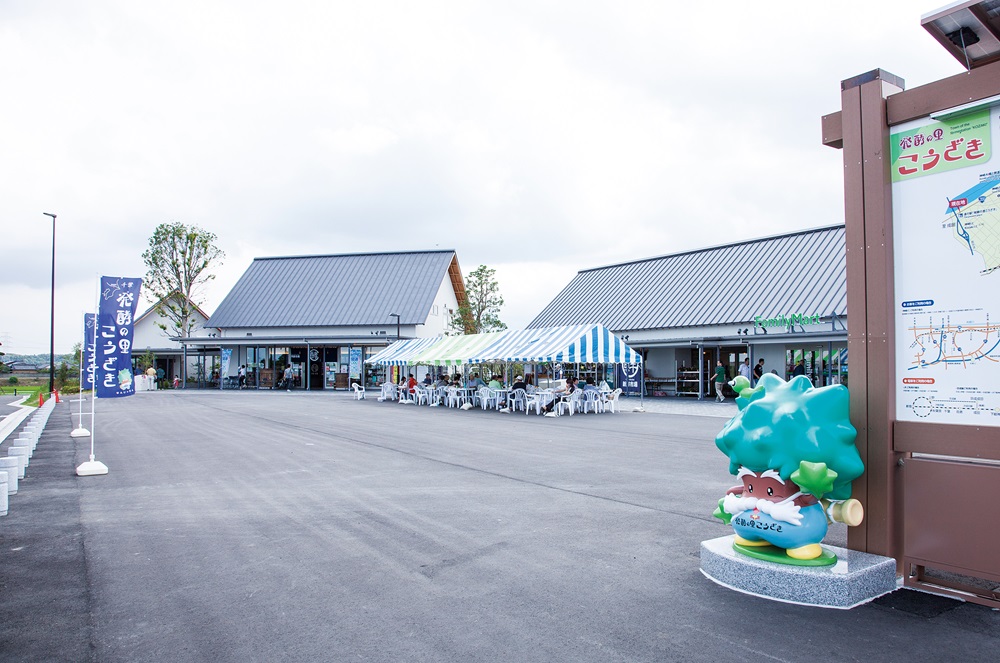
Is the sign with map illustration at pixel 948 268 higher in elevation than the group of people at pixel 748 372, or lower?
higher

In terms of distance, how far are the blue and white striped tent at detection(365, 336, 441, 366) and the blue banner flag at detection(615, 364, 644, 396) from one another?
8.49 meters

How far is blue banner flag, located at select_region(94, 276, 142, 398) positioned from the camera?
1069 centimetres

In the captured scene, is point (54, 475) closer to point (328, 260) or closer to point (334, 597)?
point (334, 597)

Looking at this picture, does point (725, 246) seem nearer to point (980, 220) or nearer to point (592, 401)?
point (592, 401)

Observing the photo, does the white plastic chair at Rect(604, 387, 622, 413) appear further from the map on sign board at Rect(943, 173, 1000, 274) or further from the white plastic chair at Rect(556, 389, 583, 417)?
the map on sign board at Rect(943, 173, 1000, 274)

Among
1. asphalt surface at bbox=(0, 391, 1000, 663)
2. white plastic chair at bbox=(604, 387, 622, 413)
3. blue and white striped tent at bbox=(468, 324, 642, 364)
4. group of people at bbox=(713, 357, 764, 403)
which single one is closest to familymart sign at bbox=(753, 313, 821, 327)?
group of people at bbox=(713, 357, 764, 403)

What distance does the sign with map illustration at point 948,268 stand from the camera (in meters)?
4.22

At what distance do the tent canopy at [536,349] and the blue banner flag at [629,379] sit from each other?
704 cm

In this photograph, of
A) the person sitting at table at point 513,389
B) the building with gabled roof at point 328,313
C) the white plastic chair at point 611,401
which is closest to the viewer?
the white plastic chair at point 611,401

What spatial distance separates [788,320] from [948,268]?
21424mm

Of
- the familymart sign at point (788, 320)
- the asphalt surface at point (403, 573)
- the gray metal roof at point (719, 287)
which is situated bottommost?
the asphalt surface at point (403, 573)

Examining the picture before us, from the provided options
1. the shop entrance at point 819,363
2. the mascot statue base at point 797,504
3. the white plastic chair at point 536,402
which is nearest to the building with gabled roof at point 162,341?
the white plastic chair at point 536,402

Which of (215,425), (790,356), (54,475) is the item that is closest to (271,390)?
(215,425)

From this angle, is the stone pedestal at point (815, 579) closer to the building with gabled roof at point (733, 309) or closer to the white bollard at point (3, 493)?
the white bollard at point (3, 493)
